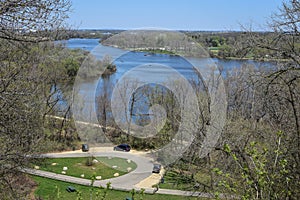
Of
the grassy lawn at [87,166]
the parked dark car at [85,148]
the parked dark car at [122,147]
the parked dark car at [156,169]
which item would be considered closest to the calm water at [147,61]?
the parked dark car at [122,147]

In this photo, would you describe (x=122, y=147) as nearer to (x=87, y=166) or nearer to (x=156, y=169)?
(x=87, y=166)

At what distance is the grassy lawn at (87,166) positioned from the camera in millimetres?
15631

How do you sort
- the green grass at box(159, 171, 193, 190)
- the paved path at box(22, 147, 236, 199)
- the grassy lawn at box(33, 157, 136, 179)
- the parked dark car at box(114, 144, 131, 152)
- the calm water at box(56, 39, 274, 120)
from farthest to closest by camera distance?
1. the parked dark car at box(114, 144, 131, 152)
2. the grassy lawn at box(33, 157, 136, 179)
3. the green grass at box(159, 171, 193, 190)
4. the paved path at box(22, 147, 236, 199)
5. the calm water at box(56, 39, 274, 120)

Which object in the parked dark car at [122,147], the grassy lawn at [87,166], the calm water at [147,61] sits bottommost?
the grassy lawn at [87,166]

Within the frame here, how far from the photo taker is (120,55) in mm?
11727

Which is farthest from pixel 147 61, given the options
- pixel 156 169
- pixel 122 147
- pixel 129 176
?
pixel 122 147

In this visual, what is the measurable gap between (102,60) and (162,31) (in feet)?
8.62

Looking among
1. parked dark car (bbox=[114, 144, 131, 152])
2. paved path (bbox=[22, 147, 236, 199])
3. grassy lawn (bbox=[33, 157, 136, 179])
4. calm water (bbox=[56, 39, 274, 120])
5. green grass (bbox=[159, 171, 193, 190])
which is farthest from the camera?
parked dark car (bbox=[114, 144, 131, 152])

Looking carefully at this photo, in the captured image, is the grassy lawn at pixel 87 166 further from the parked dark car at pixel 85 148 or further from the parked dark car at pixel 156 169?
the parked dark car at pixel 156 169

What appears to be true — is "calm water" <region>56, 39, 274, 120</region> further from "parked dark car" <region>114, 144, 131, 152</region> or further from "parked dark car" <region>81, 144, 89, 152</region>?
"parked dark car" <region>81, 144, 89, 152</region>

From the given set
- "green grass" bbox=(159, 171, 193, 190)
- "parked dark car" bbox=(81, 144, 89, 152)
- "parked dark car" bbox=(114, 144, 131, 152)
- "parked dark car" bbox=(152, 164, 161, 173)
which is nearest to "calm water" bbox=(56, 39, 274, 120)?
"parked dark car" bbox=(114, 144, 131, 152)

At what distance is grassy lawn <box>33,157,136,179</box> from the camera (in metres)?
15.6

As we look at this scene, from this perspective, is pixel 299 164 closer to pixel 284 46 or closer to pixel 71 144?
pixel 284 46

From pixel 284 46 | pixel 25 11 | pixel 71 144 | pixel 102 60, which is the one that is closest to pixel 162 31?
pixel 102 60
